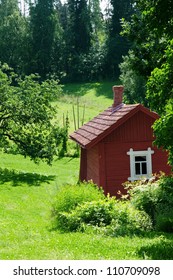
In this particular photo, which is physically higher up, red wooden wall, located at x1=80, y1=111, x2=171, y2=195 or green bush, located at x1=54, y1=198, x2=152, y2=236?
red wooden wall, located at x1=80, y1=111, x2=171, y2=195

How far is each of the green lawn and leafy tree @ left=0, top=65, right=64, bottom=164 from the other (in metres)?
1.74

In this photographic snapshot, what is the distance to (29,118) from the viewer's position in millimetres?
28156

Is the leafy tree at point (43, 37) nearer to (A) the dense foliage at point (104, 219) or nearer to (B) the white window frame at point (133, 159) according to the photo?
(B) the white window frame at point (133, 159)

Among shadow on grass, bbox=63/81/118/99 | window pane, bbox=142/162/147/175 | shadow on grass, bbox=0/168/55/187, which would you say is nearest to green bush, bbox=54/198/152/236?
window pane, bbox=142/162/147/175

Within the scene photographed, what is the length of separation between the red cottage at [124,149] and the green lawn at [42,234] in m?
2.90

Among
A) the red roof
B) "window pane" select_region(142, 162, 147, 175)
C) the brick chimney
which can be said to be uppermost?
the brick chimney

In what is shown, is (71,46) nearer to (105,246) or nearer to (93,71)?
(93,71)

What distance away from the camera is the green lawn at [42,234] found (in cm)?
972

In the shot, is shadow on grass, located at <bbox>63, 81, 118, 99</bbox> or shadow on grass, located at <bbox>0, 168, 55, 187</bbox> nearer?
shadow on grass, located at <bbox>0, 168, 55, 187</bbox>

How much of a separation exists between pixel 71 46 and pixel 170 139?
71.9m

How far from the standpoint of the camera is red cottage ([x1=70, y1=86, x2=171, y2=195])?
1977cm

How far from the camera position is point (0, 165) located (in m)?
31.9

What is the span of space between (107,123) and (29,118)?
904cm

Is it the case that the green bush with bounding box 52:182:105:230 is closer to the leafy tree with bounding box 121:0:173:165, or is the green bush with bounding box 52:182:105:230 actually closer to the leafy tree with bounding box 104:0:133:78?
the leafy tree with bounding box 121:0:173:165
